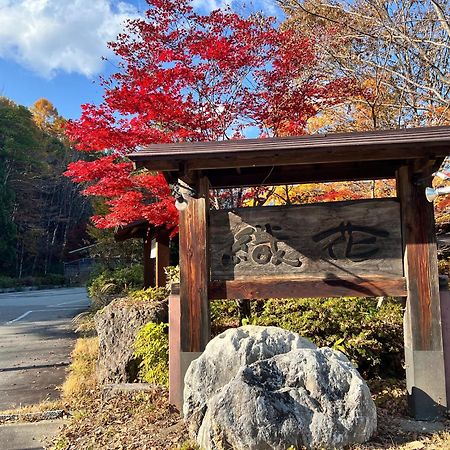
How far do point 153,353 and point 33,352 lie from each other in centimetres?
595


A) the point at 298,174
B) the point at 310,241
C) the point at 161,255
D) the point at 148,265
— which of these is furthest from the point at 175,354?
the point at 148,265

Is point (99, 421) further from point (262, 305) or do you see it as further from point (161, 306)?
point (262, 305)

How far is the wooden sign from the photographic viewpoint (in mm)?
4773

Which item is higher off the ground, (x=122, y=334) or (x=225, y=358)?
(x=225, y=358)

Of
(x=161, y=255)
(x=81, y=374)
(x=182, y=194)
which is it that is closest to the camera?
(x=182, y=194)

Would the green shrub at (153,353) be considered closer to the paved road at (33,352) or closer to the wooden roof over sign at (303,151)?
the paved road at (33,352)

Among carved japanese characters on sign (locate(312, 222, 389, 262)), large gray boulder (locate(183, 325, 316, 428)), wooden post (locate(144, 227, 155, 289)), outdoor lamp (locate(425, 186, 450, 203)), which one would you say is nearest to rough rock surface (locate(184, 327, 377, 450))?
large gray boulder (locate(183, 325, 316, 428))

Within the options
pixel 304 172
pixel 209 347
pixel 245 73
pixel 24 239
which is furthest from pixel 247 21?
pixel 24 239

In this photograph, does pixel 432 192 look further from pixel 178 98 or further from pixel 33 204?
pixel 33 204

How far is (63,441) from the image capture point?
4.59 metres

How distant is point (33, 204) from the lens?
3809 centimetres

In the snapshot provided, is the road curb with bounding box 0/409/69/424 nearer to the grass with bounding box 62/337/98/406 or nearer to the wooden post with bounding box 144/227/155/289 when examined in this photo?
the grass with bounding box 62/337/98/406

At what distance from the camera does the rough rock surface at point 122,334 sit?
270 inches

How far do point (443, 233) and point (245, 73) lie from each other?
330 inches
